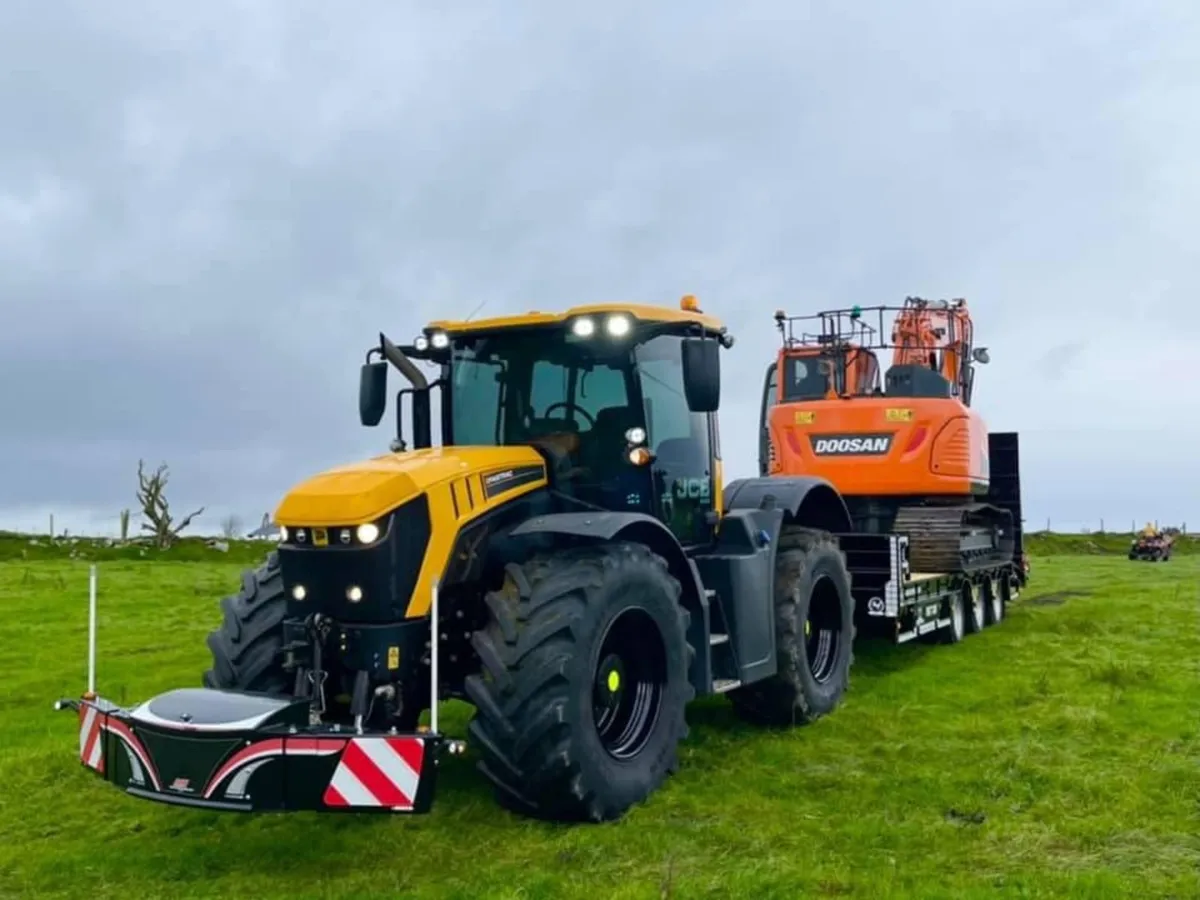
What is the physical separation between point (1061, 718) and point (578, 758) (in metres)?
4.57

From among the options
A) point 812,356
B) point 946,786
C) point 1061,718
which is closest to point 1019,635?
point 812,356

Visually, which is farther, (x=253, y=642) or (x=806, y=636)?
(x=806, y=636)

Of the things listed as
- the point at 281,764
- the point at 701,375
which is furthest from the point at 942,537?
the point at 281,764

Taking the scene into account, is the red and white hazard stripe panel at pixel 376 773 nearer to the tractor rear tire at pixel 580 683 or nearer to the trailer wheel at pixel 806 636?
the tractor rear tire at pixel 580 683

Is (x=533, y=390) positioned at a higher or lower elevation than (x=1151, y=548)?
higher

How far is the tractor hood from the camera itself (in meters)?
5.96

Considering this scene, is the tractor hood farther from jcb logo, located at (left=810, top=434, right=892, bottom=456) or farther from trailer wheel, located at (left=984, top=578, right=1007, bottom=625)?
trailer wheel, located at (left=984, top=578, right=1007, bottom=625)

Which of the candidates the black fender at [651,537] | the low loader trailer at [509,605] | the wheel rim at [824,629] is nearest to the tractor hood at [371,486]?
the low loader trailer at [509,605]

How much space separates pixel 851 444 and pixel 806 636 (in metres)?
4.80

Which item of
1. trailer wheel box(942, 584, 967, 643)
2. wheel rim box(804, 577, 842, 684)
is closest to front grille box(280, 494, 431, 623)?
wheel rim box(804, 577, 842, 684)

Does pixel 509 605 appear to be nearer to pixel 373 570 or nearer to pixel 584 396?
pixel 373 570

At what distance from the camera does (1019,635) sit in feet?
45.2

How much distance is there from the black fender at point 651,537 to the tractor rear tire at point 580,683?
0.14m

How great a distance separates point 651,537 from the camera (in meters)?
6.93
